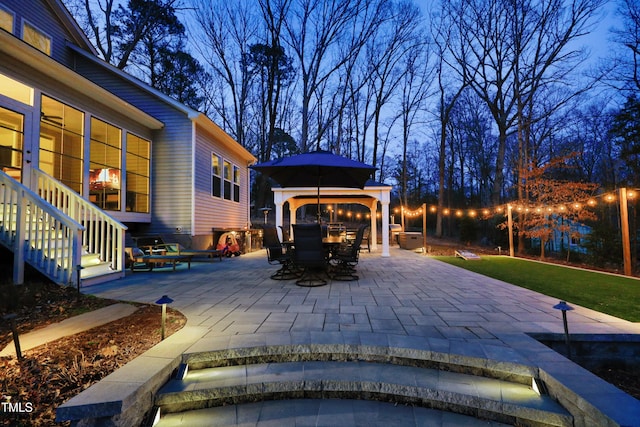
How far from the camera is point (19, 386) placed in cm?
192

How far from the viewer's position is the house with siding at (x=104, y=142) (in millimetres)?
5691

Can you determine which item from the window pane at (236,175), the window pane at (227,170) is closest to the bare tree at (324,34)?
the window pane at (236,175)

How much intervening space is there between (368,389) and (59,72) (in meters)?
7.89

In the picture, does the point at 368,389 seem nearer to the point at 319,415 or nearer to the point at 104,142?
the point at 319,415

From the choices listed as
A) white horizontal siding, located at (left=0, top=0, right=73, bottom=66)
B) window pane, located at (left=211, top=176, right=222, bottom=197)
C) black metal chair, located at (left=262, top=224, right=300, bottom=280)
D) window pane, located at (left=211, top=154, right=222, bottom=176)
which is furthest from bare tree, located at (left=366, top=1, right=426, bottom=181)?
black metal chair, located at (left=262, top=224, right=300, bottom=280)

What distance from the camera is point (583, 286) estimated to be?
4.91 metres

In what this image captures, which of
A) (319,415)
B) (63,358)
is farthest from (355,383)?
(63,358)

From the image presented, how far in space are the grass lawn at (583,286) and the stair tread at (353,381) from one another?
226 cm

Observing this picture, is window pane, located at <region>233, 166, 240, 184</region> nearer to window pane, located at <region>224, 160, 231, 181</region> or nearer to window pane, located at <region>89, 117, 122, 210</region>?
window pane, located at <region>224, 160, 231, 181</region>

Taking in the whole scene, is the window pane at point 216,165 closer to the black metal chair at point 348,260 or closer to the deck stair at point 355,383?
the black metal chair at point 348,260

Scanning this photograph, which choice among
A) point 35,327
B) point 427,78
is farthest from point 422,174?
point 35,327

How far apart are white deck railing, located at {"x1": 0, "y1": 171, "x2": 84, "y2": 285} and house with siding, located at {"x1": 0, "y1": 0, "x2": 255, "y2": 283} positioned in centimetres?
84

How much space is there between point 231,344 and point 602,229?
43.2 ft

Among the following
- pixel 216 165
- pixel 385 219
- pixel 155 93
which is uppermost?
pixel 155 93
